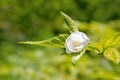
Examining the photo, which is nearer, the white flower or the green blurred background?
the white flower

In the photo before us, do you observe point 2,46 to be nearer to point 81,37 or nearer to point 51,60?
point 51,60

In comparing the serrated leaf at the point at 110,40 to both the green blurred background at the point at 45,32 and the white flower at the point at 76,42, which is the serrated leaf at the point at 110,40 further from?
the green blurred background at the point at 45,32

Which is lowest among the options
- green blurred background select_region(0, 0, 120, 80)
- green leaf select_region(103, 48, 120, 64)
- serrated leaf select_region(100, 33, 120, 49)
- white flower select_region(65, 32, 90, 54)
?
white flower select_region(65, 32, 90, 54)

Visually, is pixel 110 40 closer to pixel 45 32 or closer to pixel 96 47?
pixel 96 47

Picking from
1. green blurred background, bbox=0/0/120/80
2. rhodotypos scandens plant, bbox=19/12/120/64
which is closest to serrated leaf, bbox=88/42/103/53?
rhodotypos scandens plant, bbox=19/12/120/64

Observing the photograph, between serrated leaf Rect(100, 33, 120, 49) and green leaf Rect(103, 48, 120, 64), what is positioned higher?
serrated leaf Rect(100, 33, 120, 49)

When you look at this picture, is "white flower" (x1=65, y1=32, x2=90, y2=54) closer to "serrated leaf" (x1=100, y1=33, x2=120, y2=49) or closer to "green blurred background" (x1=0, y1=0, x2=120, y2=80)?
"serrated leaf" (x1=100, y1=33, x2=120, y2=49)
